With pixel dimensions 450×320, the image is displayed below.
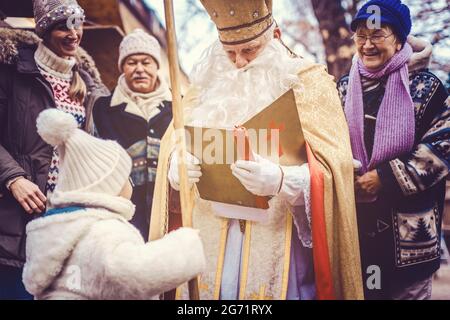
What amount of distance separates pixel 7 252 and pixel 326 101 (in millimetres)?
1785

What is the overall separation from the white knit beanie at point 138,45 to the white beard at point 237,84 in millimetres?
322

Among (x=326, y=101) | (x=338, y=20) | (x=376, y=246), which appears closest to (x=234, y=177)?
(x=326, y=101)

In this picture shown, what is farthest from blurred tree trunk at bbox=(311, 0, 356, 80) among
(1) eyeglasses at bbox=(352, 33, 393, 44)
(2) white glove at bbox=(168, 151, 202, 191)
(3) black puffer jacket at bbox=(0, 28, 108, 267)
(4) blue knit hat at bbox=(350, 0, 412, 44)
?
(3) black puffer jacket at bbox=(0, 28, 108, 267)

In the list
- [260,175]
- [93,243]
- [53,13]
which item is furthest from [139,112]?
[93,243]

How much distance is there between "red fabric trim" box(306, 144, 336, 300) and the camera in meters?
2.42

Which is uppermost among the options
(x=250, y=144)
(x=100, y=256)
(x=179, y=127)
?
(x=179, y=127)

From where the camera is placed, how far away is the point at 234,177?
8.30 feet

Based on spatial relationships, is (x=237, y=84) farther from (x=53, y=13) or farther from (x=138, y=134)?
(x=53, y=13)

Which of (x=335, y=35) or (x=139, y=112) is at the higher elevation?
(x=335, y=35)

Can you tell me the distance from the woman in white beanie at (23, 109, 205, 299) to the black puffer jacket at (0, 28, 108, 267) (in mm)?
458

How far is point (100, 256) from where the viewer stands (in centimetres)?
208

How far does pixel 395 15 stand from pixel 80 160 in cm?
167

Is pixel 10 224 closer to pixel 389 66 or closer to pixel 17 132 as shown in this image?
pixel 17 132

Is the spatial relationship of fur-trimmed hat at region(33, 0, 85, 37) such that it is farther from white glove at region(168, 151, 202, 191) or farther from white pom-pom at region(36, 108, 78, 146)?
white glove at region(168, 151, 202, 191)
